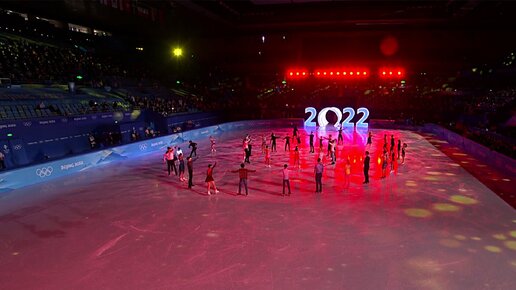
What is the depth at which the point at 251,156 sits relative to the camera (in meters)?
23.2

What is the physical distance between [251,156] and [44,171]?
488 inches

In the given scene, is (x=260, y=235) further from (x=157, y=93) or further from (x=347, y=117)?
(x=347, y=117)

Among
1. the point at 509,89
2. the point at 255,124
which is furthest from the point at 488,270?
the point at 509,89

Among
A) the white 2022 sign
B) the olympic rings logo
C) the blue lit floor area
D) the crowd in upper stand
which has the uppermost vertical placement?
the crowd in upper stand

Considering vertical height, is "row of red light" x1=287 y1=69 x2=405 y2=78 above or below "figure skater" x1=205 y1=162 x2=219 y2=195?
above

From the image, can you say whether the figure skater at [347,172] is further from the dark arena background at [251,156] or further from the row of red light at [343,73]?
the row of red light at [343,73]

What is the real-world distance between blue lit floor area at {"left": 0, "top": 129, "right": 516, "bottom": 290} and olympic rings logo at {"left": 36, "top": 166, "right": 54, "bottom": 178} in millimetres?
852

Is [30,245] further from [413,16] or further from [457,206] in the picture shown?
[413,16]

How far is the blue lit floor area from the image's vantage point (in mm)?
8047

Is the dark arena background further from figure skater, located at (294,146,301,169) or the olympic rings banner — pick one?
figure skater, located at (294,146,301,169)

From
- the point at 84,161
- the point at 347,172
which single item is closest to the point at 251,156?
the point at 347,172

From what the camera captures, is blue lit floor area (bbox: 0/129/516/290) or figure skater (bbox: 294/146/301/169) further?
figure skater (bbox: 294/146/301/169)

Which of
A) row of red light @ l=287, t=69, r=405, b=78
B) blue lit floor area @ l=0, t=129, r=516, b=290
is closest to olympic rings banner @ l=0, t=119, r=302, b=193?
blue lit floor area @ l=0, t=129, r=516, b=290

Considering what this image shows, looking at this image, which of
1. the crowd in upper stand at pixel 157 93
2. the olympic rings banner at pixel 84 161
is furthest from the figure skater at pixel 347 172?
the olympic rings banner at pixel 84 161
